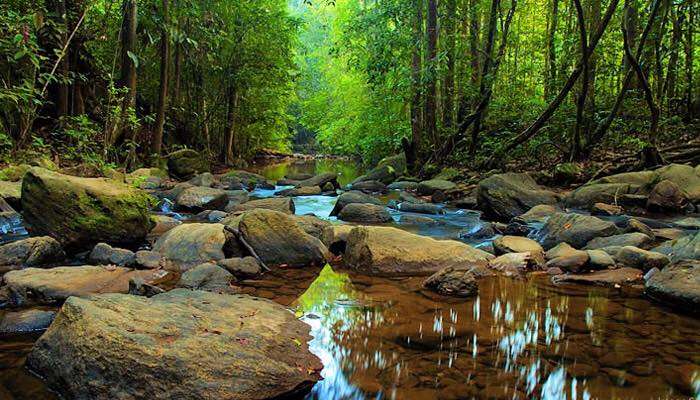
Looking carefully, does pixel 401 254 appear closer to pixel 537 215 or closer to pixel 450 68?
pixel 537 215

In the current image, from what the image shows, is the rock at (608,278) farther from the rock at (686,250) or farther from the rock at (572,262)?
the rock at (686,250)

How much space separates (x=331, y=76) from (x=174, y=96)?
18.5 m

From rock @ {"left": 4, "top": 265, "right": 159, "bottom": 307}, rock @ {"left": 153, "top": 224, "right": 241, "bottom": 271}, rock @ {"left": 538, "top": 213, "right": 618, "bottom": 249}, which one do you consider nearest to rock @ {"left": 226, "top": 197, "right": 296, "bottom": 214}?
rock @ {"left": 153, "top": 224, "right": 241, "bottom": 271}

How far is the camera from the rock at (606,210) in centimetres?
722

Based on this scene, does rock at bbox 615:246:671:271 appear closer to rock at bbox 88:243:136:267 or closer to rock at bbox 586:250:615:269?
rock at bbox 586:250:615:269

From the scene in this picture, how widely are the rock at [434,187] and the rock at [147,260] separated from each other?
7.04 m

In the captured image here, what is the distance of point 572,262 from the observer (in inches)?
169

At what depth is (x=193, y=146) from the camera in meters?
16.8

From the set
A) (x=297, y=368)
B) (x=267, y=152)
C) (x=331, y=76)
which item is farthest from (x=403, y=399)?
(x=331, y=76)

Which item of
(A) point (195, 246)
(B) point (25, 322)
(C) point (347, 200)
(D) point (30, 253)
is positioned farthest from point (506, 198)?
(B) point (25, 322)

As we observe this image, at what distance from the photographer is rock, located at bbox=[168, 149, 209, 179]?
13172mm

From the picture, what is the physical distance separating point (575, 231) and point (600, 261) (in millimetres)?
957

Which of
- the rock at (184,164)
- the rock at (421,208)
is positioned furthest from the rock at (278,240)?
the rock at (184,164)

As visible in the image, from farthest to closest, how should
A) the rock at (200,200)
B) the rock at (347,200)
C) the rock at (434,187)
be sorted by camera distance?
the rock at (434,187), the rock at (347,200), the rock at (200,200)
